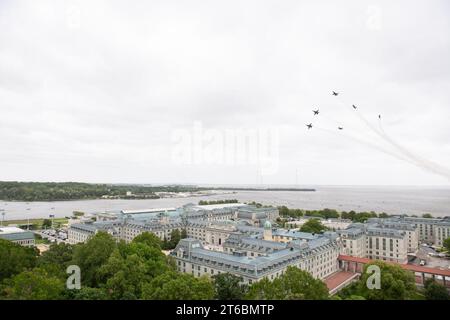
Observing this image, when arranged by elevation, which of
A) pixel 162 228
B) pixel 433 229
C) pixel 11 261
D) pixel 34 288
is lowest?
pixel 433 229

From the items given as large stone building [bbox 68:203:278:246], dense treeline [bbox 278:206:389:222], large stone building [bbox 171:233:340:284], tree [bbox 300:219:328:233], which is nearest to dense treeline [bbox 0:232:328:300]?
large stone building [bbox 171:233:340:284]

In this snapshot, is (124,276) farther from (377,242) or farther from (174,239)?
(377,242)

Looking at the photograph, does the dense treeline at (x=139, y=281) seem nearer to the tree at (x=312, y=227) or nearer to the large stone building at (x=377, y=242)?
the large stone building at (x=377, y=242)

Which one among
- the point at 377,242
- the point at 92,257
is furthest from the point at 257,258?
the point at 377,242

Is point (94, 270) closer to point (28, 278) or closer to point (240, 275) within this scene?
point (28, 278)

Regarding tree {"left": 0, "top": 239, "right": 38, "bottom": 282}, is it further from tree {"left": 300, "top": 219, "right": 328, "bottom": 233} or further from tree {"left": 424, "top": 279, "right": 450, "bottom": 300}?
tree {"left": 300, "top": 219, "right": 328, "bottom": 233}

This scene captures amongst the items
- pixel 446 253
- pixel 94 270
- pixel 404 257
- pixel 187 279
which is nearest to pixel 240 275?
pixel 187 279
